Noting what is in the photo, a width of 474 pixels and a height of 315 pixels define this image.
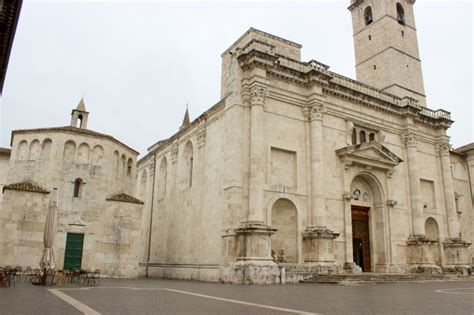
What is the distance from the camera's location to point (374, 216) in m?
26.9

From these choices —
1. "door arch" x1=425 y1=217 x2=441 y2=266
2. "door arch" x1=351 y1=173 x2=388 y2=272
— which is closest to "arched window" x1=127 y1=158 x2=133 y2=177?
"door arch" x1=351 y1=173 x2=388 y2=272

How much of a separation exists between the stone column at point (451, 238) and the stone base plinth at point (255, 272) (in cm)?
1566

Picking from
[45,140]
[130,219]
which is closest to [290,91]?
[130,219]

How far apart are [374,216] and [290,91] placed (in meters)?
10.6

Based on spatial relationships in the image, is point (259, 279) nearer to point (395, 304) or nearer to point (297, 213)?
point (297, 213)

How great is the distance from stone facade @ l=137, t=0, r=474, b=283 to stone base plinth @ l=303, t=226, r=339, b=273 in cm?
6

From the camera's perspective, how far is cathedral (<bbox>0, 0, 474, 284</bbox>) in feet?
70.4

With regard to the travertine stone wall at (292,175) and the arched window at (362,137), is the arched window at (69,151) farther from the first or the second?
the arched window at (362,137)

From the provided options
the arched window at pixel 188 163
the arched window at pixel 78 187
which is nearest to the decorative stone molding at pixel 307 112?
the arched window at pixel 188 163

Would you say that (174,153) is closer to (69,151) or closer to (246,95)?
(69,151)

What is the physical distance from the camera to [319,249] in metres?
21.4

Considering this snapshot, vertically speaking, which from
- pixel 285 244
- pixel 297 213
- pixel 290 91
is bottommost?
pixel 285 244

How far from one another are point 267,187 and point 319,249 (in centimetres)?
441

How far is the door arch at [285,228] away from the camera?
870 inches
